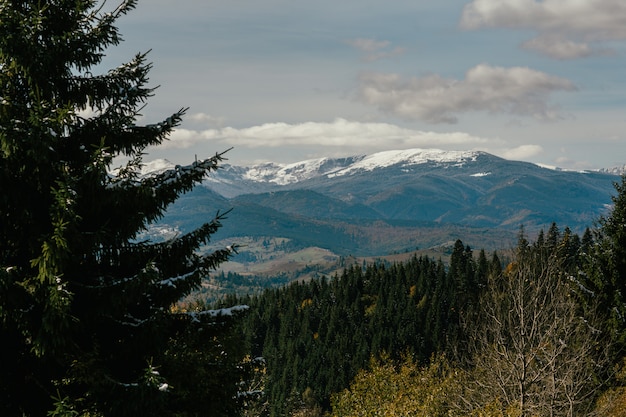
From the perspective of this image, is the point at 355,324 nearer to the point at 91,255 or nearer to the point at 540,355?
the point at 540,355

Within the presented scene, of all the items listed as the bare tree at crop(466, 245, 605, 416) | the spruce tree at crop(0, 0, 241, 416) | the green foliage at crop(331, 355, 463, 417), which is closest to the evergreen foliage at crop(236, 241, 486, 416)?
the green foliage at crop(331, 355, 463, 417)

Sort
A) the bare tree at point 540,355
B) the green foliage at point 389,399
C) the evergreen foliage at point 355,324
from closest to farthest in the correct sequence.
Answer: the bare tree at point 540,355 → the green foliage at point 389,399 → the evergreen foliage at point 355,324

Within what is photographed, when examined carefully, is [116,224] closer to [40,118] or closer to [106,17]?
[40,118]

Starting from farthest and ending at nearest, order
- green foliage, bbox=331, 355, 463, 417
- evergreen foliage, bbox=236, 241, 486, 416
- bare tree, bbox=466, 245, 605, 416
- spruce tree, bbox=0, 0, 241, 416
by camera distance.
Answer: evergreen foliage, bbox=236, 241, 486, 416 → green foliage, bbox=331, 355, 463, 417 → bare tree, bbox=466, 245, 605, 416 → spruce tree, bbox=0, 0, 241, 416

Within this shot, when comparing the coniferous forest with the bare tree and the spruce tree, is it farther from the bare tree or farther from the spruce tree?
the bare tree

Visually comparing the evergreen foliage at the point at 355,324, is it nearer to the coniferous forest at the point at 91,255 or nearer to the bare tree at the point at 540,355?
the bare tree at the point at 540,355

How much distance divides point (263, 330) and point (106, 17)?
17075 centimetres

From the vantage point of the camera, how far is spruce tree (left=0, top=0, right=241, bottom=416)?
11.1m

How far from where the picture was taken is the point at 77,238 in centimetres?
1134

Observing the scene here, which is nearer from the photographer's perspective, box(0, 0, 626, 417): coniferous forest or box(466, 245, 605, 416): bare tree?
box(0, 0, 626, 417): coniferous forest

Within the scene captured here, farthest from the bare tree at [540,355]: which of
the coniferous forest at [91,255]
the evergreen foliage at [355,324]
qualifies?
the evergreen foliage at [355,324]

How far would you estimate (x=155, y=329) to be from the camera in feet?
41.5

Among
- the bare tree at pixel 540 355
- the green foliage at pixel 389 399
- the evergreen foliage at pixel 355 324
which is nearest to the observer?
the bare tree at pixel 540 355

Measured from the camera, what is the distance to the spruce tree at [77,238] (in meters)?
11.1
